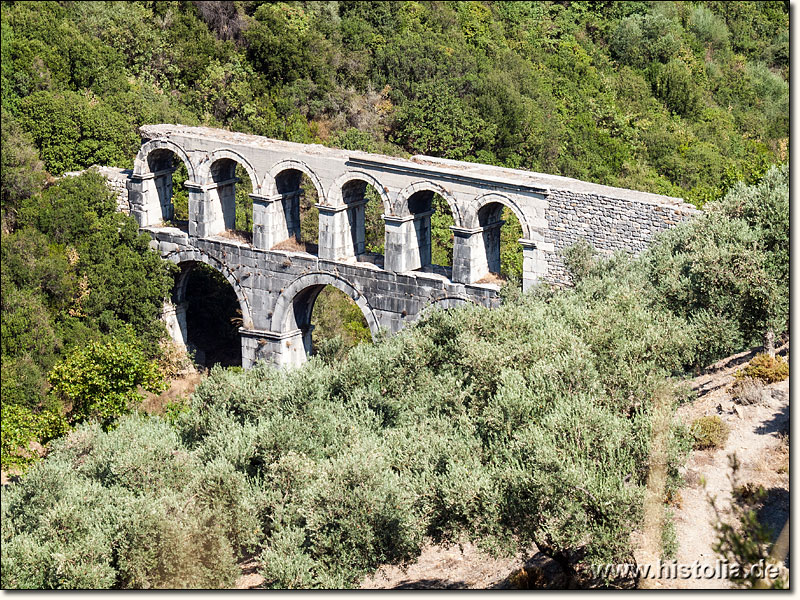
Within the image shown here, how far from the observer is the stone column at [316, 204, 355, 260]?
1293 inches

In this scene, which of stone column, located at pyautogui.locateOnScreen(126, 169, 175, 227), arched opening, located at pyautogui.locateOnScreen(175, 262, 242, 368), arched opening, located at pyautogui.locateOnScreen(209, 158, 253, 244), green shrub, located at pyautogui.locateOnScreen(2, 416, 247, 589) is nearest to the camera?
green shrub, located at pyautogui.locateOnScreen(2, 416, 247, 589)

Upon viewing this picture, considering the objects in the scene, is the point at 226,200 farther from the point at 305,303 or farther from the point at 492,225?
the point at 492,225

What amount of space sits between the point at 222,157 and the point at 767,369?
17304 mm

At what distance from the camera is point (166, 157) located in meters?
35.8

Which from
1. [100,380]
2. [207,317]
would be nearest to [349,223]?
[207,317]

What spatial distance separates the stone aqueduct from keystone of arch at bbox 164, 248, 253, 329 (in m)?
0.04

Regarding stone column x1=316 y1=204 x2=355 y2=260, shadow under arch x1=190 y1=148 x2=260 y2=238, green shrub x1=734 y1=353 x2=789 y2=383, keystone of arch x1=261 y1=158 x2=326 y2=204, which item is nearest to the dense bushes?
shadow under arch x1=190 y1=148 x2=260 y2=238

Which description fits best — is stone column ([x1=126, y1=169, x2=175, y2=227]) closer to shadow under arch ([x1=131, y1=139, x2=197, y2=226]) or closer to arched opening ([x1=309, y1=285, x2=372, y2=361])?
shadow under arch ([x1=131, y1=139, x2=197, y2=226])

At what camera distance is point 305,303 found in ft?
114

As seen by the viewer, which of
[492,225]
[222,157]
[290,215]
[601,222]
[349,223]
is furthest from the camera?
[290,215]

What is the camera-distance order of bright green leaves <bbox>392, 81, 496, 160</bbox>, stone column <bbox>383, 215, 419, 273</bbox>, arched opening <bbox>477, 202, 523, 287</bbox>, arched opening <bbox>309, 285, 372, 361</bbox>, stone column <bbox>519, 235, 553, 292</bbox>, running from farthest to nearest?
bright green leaves <bbox>392, 81, 496, 160</bbox>, arched opening <bbox>309, 285, 372, 361</bbox>, stone column <bbox>383, 215, 419, 273</bbox>, arched opening <bbox>477, 202, 523, 287</bbox>, stone column <bbox>519, 235, 553, 292</bbox>

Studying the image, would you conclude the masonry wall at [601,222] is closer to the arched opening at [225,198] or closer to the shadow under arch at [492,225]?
the shadow under arch at [492,225]

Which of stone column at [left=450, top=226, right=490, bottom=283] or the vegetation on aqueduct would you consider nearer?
the vegetation on aqueduct

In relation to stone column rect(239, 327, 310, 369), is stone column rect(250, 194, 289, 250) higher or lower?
higher
